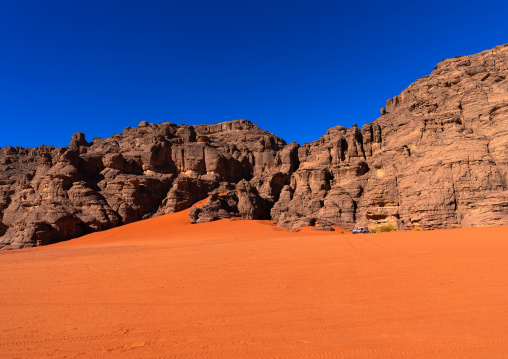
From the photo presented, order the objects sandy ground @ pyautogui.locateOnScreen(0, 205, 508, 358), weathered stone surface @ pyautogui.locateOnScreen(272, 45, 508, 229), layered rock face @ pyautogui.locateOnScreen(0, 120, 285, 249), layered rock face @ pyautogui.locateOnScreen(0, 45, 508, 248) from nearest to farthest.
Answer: sandy ground @ pyautogui.locateOnScreen(0, 205, 508, 358) < weathered stone surface @ pyautogui.locateOnScreen(272, 45, 508, 229) < layered rock face @ pyautogui.locateOnScreen(0, 45, 508, 248) < layered rock face @ pyautogui.locateOnScreen(0, 120, 285, 249)

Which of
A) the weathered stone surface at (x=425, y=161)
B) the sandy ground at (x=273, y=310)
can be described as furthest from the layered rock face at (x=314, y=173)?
the sandy ground at (x=273, y=310)

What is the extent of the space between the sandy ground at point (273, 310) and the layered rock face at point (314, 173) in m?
13.2

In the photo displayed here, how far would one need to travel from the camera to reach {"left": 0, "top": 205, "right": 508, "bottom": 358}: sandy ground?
2898 millimetres

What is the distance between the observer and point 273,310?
13.1 ft

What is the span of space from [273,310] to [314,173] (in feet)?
94.6

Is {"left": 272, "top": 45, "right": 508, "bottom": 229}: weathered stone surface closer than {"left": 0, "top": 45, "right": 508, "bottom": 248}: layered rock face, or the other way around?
{"left": 272, "top": 45, "right": 508, "bottom": 229}: weathered stone surface

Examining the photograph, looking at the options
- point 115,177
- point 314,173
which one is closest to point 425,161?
point 314,173

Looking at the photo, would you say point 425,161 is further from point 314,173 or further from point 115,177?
point 115,177

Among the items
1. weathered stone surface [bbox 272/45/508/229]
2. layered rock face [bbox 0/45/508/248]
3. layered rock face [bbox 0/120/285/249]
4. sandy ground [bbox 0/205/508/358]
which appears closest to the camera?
sandy ground [bbox 0/205/508/358]

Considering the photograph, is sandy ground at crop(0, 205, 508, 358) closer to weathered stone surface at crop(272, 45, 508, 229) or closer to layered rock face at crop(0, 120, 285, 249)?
weathered stone surface at crop(272, 45, 508, 229)

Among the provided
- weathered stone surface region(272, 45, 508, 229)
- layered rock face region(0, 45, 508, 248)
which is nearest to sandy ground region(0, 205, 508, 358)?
weathered stone surface region(272, 45, 508, 229)

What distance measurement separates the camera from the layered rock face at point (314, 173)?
18578 mm

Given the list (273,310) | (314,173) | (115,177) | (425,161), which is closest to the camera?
(273,310)

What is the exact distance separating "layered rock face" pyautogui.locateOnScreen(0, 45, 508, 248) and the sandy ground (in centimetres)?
1318
